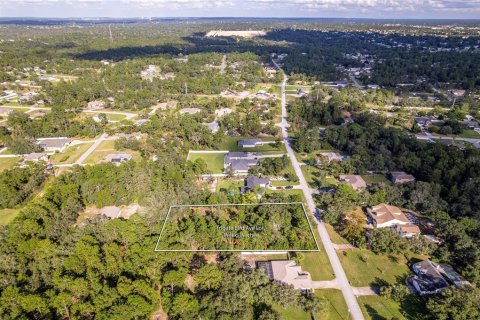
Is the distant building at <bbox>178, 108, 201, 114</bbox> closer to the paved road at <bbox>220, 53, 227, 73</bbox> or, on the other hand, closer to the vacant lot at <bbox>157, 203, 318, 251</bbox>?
the vacant lot at <bbox>157, 203, 318, 251</bbox>

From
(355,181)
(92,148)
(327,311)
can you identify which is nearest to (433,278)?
(327,311)

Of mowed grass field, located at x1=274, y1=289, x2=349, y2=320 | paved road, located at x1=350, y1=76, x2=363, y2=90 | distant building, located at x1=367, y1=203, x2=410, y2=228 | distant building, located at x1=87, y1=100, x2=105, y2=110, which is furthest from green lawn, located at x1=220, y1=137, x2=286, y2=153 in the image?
paved road, located at x1=350, y1=76, x2=363, y2=90

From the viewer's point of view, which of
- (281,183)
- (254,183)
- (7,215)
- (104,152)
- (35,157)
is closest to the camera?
(7,215)

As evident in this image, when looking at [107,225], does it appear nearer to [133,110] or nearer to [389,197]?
[389,197]

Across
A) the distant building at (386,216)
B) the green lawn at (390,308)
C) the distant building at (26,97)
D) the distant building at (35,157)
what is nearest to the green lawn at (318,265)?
the green lawn at (390,308)

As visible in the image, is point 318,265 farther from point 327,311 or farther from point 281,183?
point 281,183

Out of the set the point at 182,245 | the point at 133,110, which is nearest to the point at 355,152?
the point at 182,245
